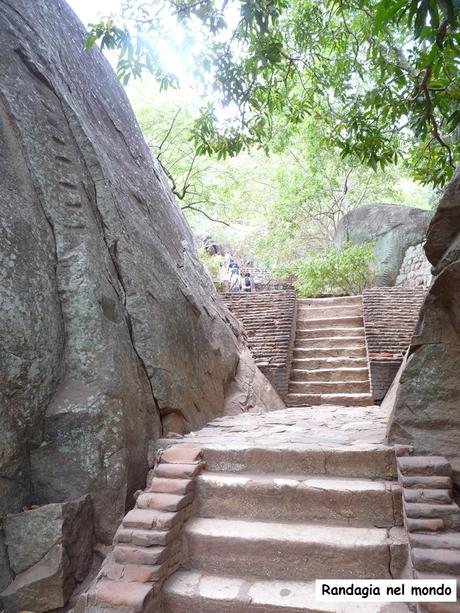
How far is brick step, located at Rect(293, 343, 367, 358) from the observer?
788 centimetres

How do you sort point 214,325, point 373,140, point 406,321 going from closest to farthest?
point 373,140 → point 214,325 → point 406,321

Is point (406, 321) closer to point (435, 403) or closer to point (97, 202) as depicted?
point (435, 403)

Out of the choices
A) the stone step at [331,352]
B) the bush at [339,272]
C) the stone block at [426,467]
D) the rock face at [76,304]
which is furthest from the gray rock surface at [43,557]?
the bush at [339,272]

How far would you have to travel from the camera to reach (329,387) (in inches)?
287

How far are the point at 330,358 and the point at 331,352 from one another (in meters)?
0.25

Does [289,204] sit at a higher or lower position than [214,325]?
higher

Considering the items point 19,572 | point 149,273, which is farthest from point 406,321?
point 19,572

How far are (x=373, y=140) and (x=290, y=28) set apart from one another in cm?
256

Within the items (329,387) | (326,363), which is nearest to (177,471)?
(329,387)

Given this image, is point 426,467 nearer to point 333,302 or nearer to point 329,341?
point 329,341

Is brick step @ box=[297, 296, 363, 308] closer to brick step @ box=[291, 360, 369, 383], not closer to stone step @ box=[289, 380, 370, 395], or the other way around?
brick step @ box=[291, 360, 369, 383]

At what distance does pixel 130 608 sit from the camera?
7.87 ft

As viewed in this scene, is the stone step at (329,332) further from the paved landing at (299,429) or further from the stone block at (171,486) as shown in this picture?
the stone block at (171,486)

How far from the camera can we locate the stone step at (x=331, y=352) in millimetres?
7875
